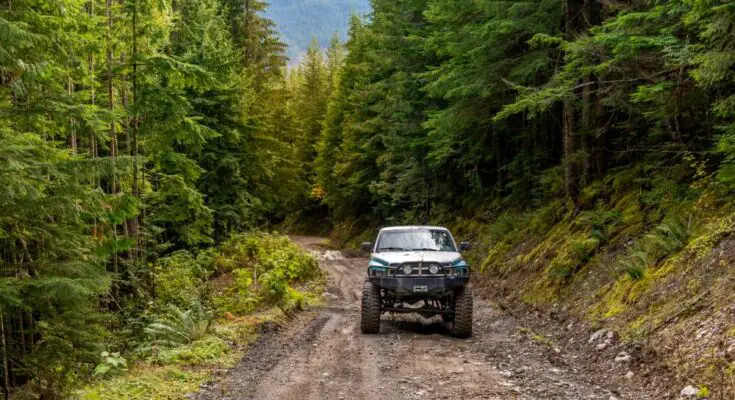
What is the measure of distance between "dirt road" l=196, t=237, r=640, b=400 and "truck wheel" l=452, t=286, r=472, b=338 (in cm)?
20

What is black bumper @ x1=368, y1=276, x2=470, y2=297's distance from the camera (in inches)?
430

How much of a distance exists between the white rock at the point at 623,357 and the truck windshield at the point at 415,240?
15.1ft

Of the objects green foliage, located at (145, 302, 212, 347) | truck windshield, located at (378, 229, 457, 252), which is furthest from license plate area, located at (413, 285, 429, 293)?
green foliage, located at (145, 302, 212, 347)

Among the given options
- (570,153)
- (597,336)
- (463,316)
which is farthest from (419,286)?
(570,153)

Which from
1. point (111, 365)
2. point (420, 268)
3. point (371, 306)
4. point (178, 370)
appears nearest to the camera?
point (178, 370)

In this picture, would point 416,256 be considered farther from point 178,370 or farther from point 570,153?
point 570,153

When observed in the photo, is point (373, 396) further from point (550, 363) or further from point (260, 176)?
point (260, 176)

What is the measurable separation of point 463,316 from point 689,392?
192 inches

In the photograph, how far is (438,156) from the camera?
2319cm

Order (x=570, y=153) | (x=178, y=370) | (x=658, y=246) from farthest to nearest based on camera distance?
(x=570, y=153), (x=658, y=246), (x=178, y=370)

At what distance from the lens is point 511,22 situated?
576 inches

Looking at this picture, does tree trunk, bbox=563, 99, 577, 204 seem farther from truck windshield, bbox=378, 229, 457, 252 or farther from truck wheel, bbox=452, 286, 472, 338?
truck wheel, bbox=452, 286, 472, 338

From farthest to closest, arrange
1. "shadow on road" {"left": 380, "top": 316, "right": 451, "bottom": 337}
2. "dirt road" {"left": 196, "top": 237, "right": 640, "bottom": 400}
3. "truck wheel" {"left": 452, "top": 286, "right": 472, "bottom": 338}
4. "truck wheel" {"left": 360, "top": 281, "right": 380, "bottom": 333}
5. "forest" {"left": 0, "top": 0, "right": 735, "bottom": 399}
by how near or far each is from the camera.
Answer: "shadow on road" {"left": 380, "top": 316, "right": 451, "bottom": 337}, "truck wheel" {"left": 360, "top": 281, "right": 380, "bottom": 333}, "truck wheel" {"left": 452, "top": 286, "right": 472, "bottom": 338}, "forest" {"left": 0, "top": 0, "right": 735, "bottom": 399}, "dirt road" {"left": 196, "top": 237, "right": 640, "bottom": 400}

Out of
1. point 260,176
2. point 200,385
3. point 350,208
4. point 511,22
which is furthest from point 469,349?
point 350,208
